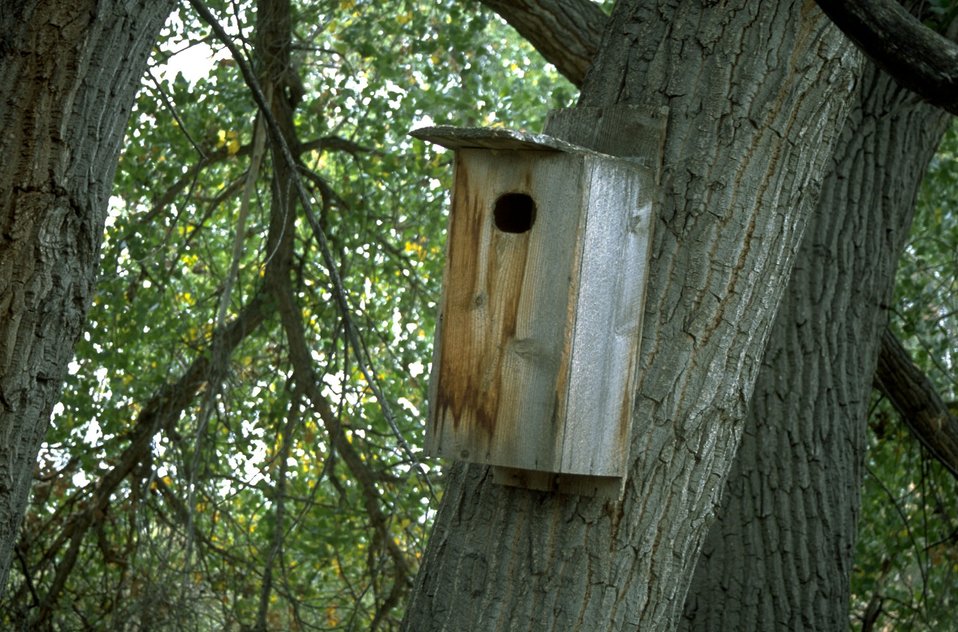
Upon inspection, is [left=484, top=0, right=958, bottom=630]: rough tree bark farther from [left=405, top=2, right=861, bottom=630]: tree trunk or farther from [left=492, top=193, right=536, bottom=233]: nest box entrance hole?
[left=492, top=193, right=536, bottom=233]: nest box entrance hole

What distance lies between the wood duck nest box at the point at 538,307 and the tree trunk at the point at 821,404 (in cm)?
146

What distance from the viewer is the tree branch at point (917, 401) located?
4.11 m

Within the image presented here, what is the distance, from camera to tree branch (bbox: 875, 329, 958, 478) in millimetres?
4109

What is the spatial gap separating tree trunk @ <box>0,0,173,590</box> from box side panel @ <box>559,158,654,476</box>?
0.93m

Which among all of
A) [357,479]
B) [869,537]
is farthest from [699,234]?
[869,537]

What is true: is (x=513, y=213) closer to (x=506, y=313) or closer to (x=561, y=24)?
(x=506, y=313)

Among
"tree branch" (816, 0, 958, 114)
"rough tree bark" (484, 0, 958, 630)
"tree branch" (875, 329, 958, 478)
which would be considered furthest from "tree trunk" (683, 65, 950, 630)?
"tree branch" (816, 0, 958, 114)

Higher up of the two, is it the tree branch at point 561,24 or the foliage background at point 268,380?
the tree branch at point 561,24

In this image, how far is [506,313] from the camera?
2.06 m

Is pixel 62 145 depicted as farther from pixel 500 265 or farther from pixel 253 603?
pixel 253 603

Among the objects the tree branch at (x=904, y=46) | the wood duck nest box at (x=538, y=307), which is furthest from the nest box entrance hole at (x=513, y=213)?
the tree branch at (x=904, y=46)

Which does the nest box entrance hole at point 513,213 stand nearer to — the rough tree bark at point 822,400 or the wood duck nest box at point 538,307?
the wood duck nest box at point 538,307

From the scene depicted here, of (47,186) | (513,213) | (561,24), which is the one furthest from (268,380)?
(513,213)

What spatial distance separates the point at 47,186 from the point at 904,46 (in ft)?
4.88
